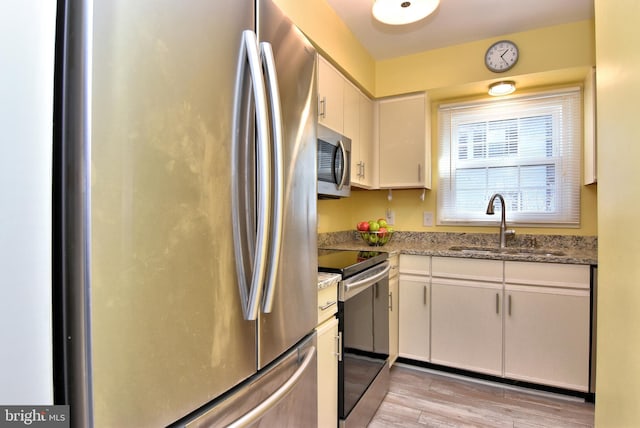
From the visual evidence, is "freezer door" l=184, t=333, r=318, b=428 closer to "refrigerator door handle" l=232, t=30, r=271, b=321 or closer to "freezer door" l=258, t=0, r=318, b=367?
"freezer door" l=258, t=0, r=318, b=367

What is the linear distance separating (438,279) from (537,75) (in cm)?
171

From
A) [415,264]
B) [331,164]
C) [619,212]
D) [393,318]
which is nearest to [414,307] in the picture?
[393,318]

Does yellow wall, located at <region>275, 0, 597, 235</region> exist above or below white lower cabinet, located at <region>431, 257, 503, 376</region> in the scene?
above

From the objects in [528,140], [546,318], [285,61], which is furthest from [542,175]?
[285,61]

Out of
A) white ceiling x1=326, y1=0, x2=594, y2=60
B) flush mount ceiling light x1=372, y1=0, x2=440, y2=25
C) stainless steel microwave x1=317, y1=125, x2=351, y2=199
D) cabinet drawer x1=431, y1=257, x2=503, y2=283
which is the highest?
white ceiling x1=326, y1=0, x2=594, y2=60

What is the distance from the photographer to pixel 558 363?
2.05 metres

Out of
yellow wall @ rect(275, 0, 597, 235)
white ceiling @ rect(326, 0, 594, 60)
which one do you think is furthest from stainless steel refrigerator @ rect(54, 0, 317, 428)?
white ceiling @ rect(326, 0, 594, 60)

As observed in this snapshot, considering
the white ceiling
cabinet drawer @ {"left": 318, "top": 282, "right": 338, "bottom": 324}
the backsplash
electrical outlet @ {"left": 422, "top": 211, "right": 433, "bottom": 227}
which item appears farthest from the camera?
electrical outlet @ {"left": 422, "top": 211, "right": 433, "bottom": 227}

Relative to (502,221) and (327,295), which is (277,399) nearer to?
(327,295)

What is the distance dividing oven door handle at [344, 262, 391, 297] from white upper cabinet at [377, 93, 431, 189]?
92 centimetres

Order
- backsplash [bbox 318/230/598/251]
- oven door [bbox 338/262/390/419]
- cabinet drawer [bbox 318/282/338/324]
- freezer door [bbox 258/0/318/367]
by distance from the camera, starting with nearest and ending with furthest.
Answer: freezer door [bbox 258/0/318/367], cabinet drawer [bbox 318/282/338/324], oven door [bbox 338/262/390/419], backsplash [bbox 318/230/598/251]

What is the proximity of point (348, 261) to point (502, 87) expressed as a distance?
1925mm

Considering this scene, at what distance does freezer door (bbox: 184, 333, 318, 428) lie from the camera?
2.47 ft

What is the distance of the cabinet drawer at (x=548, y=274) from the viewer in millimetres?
1991
